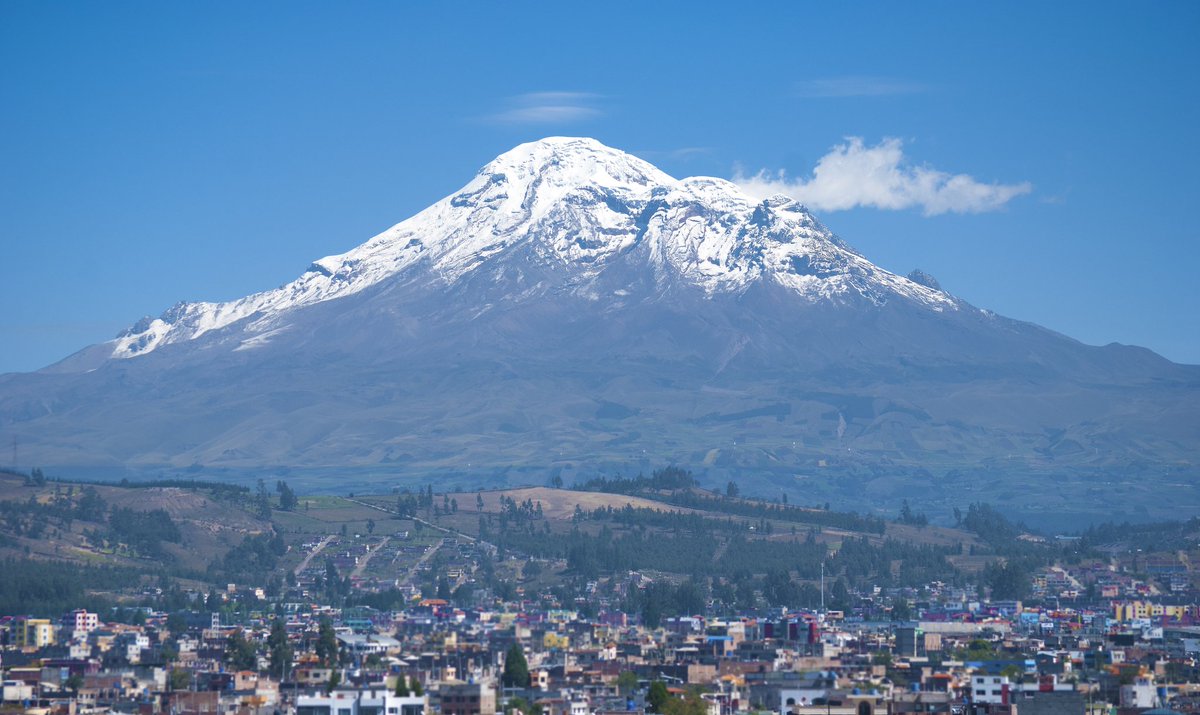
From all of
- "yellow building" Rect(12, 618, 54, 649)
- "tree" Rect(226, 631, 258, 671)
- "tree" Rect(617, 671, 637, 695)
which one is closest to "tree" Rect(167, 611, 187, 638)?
"yellow building" Rect(12, 618, 54, 649)

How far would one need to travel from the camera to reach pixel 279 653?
362 ft

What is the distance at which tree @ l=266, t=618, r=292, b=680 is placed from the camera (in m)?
107

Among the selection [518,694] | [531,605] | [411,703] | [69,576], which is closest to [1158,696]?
[518,694]

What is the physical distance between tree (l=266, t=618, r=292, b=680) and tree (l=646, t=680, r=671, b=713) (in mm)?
18565

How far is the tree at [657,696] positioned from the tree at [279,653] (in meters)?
18.6

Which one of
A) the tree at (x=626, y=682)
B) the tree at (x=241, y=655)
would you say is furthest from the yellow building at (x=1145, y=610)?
the tree at (x=241, y=655)

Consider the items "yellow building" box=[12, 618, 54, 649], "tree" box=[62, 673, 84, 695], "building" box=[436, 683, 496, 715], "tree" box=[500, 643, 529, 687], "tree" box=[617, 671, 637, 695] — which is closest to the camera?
"building" box=[436, 683, 496, 715]

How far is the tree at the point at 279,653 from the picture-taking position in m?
107

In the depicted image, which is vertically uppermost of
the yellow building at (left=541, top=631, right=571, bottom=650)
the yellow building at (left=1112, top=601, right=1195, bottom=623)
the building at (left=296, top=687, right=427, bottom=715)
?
the yellow building at (left=1112, top=601, right=1195, bottom=623)

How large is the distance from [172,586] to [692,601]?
38803 millimetres

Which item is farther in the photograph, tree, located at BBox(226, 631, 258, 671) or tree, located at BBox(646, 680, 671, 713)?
tree, located at BBox(226, 631, 258, 671)

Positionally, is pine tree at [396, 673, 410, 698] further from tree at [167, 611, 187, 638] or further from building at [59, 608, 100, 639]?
building at [59, 608, 100, 639]

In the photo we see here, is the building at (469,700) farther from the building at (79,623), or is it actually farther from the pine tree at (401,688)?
the building at (79,623)

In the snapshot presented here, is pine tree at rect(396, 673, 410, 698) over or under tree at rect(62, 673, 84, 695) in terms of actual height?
under
